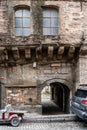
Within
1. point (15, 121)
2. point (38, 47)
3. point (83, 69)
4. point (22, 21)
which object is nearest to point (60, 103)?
point (83, 69)

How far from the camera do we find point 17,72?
666 inches

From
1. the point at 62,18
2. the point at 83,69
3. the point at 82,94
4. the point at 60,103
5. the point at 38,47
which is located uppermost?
the point at 62,18

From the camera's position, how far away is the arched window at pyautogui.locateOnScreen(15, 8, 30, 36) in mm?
16719

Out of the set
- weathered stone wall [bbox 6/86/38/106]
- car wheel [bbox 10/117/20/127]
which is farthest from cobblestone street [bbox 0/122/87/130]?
weathered stone wall [bbox 6/86/38/106]

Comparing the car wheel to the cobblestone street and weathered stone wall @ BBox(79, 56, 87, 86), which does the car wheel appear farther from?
weathered stone wall @ BBox(79, 56, 87, 86)

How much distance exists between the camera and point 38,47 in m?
16.1

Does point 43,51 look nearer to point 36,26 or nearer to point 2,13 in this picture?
point 36,26

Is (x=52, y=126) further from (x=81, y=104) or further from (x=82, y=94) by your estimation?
(x=82, y=94)

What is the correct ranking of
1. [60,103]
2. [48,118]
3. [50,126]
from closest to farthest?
[50,126]
[48,118]
[60,103]

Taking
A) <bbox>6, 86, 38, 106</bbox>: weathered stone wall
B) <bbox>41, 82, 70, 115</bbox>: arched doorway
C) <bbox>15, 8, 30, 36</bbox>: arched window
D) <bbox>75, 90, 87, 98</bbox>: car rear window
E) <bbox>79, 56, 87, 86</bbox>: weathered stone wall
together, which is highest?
<bbox>15, 8, 30, 36</bbox>: arched window

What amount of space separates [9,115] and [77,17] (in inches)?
258

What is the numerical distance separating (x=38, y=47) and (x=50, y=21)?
1.82 metres

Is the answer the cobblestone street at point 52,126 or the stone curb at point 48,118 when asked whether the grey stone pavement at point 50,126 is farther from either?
the stone curb at point 48,118

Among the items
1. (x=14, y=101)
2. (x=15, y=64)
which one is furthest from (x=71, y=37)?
(x=14, y=101)
